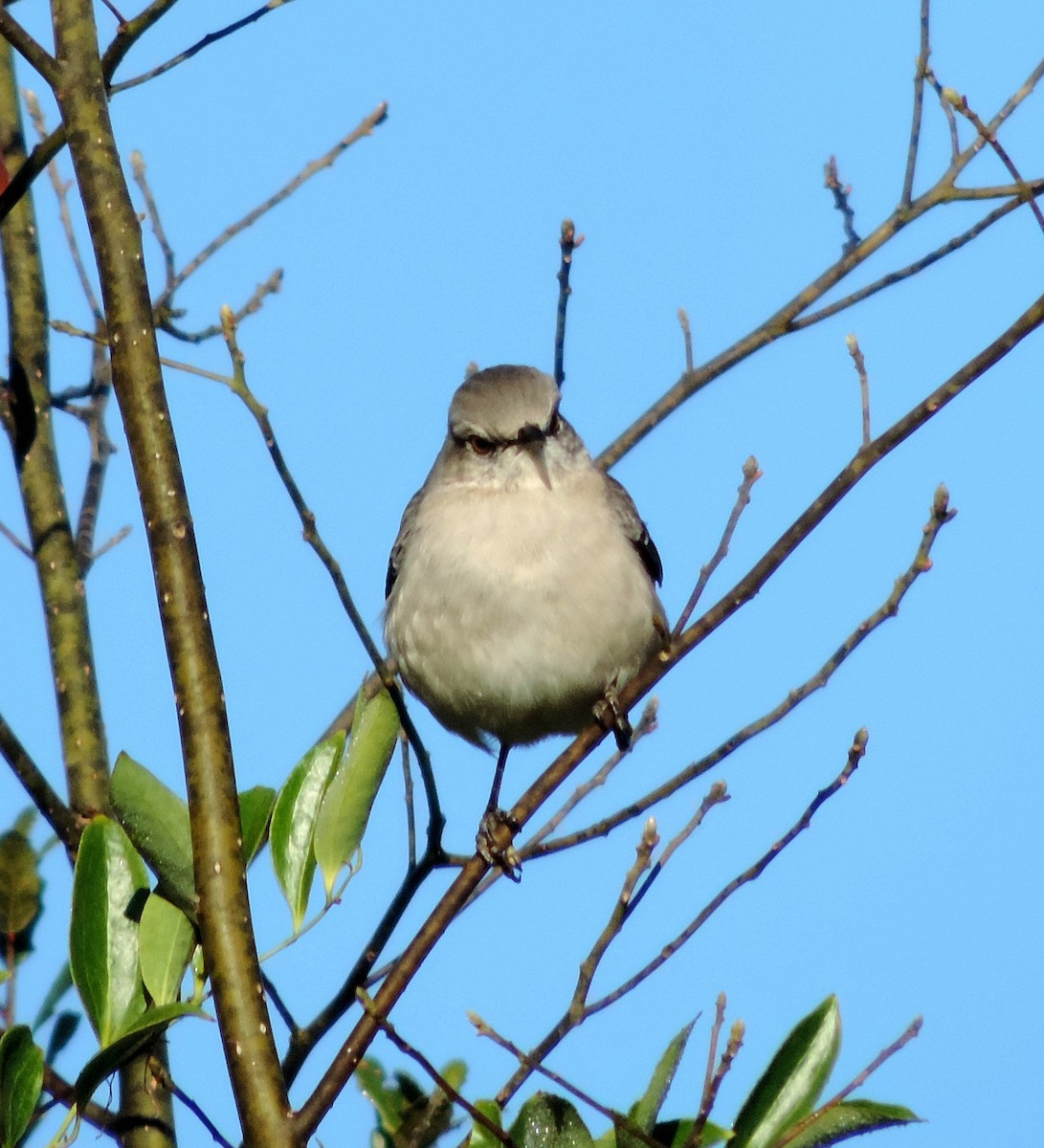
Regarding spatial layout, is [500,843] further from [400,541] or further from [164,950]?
[400,541]

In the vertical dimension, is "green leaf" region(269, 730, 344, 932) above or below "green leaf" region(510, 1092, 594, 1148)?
above

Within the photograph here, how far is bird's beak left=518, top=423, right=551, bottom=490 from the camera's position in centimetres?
500

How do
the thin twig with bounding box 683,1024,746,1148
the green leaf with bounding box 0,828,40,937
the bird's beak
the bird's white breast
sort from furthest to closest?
the bird's beak, the bird's white breast, the green leaf with bounding box 0,828,40,937, the thin twig with bounding box 683,1024,746,1148

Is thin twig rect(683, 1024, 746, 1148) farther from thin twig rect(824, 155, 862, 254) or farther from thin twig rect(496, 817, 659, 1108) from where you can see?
thin twig rect(824, 155, 862, 254)

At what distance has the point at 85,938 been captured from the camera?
10.1ft

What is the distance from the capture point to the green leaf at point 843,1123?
281cm

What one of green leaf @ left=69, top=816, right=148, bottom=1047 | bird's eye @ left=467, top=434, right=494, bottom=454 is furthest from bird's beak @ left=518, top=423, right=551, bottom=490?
green leaf @ left=69, top=816, right=148, bottom=1047

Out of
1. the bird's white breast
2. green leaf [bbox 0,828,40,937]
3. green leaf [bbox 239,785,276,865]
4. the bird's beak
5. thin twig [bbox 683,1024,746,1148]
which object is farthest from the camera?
the bird's beak

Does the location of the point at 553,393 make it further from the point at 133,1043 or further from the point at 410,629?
the point at 133,1043

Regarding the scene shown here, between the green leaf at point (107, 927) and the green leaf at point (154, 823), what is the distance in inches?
1.9

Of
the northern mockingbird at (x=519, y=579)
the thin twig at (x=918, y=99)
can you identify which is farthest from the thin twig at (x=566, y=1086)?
the thin twig at (x=918, y=99)

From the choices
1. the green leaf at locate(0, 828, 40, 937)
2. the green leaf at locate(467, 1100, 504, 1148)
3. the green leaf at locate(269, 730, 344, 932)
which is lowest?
the green leaf at locate(467, 1100, 504, 1148)

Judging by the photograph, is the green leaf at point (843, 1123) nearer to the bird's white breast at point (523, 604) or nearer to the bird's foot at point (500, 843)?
the bird's foot at point (500, 843)

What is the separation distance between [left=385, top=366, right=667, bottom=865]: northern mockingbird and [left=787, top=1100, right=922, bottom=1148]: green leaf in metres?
1.80
